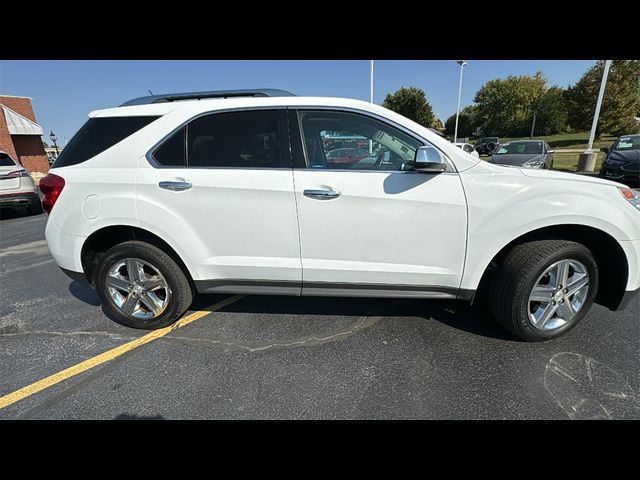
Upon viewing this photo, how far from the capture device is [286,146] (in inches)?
94.1

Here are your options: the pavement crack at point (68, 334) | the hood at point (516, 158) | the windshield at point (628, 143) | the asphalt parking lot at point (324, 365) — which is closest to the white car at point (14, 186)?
the asphalt parking lot at point (324, 365)

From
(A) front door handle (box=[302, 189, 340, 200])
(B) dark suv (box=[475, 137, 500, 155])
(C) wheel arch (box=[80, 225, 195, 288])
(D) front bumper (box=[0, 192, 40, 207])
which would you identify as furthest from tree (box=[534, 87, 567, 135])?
(D) front bumper (box=[0, 192, 40, 207])

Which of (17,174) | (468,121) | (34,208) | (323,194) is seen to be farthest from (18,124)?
(468,121)

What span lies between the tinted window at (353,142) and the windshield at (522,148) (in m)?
10.7

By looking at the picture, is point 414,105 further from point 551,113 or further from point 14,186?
point 14,186

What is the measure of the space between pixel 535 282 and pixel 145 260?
309 cm

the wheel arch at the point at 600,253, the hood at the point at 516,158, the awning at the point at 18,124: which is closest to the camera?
the wheel arch at the point at 600,253

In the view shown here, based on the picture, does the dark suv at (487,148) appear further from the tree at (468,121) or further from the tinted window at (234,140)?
the tree at (468,121)

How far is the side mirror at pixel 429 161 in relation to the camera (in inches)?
83.0

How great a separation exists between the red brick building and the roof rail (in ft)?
73.9

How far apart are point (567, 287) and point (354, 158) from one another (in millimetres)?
1931

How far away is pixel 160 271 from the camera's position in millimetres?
2654
